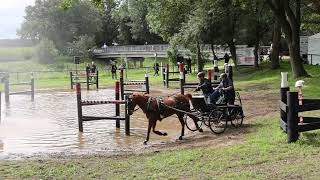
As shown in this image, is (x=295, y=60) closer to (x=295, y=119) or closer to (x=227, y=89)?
(x=227, y=89)

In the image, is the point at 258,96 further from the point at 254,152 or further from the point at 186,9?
the point at 186,9

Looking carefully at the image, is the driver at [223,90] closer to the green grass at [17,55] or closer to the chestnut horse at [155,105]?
the chestnut horse at [155,105]

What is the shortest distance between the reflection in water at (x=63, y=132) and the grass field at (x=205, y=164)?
6.88ft

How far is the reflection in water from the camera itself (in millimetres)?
14586

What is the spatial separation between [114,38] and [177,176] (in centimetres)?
12079

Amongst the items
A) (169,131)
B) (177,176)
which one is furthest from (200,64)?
(177,176)

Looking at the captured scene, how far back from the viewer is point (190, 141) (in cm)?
1441

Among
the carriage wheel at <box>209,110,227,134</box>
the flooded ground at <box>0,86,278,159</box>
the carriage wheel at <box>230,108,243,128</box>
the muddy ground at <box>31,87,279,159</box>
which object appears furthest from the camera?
the carriage wheel at <box>230,108,243,128</box>

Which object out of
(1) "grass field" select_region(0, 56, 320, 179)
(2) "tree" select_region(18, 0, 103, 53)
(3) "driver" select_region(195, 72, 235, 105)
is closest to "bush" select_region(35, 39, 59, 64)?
(2) "tree" select_region(18, 0, 103, 53)

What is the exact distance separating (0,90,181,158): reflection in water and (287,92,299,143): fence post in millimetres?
4572

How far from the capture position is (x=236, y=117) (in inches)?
620

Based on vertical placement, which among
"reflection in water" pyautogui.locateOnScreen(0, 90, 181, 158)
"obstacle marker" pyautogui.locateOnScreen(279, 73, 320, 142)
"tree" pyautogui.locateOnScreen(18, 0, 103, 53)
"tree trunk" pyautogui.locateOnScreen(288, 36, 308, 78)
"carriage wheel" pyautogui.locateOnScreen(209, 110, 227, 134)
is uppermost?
"tree" pyautogui.locateOnScreen(18, 0, 103, 53)

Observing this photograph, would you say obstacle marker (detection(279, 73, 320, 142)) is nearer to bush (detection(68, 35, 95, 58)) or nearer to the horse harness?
the horse harness

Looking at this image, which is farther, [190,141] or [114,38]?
[114,38]
